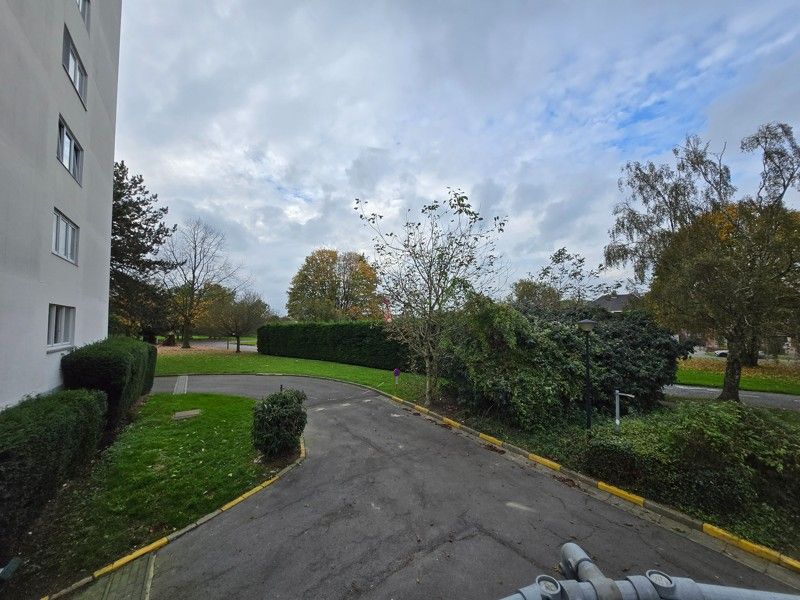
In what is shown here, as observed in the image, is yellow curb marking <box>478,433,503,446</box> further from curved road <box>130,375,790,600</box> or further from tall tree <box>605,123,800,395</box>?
tall tree <box>605,123,800,395</box>

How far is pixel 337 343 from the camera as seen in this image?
25.0 meters

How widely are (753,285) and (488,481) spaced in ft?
36.9

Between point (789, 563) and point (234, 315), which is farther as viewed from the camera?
Result: point (234, 315)

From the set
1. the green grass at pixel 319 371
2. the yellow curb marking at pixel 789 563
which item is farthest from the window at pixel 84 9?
the yellow curb marking at pixel 789 563

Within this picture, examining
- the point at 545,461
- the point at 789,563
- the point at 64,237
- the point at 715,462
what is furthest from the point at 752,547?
the point at 64,237

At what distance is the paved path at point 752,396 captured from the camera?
45.0 feet

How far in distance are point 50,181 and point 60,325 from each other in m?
3.57

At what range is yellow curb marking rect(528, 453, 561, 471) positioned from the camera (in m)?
7.09

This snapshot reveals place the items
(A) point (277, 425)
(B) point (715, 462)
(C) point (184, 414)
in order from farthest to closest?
(C) point (184, 414)
(A) point (277, 425)
(B) point (715, 462)

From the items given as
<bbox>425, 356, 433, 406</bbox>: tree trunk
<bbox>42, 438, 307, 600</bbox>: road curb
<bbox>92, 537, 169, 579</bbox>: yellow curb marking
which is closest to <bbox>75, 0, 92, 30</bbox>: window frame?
<bbox>42, 438, 307, 600</bbox>: road curb

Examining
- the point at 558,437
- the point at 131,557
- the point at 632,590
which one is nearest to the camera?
the point at 632,590

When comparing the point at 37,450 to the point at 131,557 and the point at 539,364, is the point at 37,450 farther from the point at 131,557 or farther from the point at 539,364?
the point at 539,364

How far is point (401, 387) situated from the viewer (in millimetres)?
14172

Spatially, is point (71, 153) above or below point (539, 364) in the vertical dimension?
above
